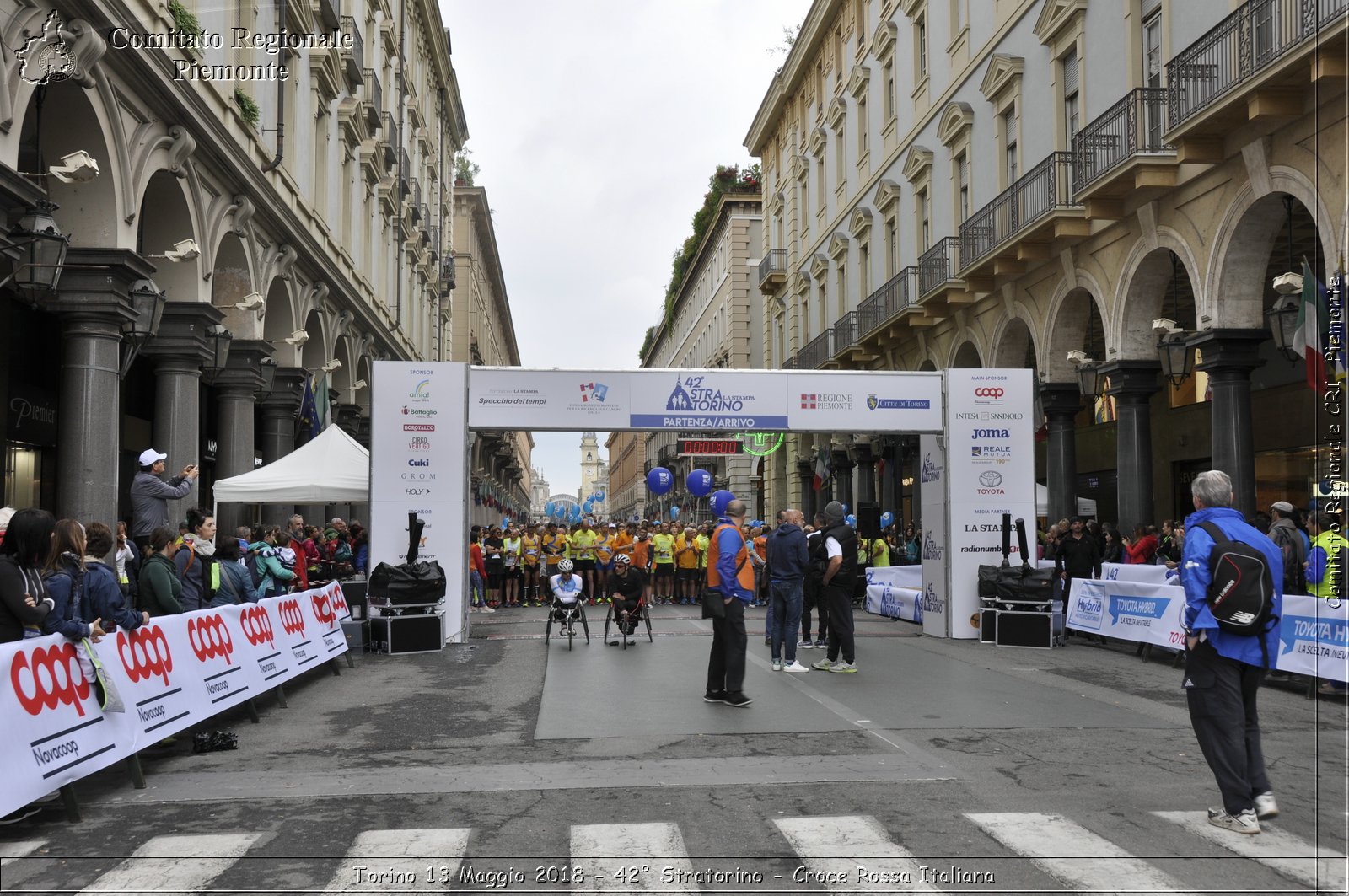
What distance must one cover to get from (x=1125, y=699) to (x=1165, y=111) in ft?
34.2

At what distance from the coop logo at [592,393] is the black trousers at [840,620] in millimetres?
5398

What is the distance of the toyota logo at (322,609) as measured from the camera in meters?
12.7

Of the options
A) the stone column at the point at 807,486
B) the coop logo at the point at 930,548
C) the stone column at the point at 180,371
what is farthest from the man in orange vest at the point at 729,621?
the stone column at the point at 807,486

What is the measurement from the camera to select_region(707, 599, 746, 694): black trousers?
10578mm

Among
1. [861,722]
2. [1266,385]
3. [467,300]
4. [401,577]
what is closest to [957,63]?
[1266,385]

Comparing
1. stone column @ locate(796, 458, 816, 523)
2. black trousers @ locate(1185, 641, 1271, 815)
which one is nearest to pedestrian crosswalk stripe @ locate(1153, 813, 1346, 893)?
black trousers @ locate(1185, 641, 1271, 815)

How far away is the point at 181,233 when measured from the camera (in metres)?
17.2

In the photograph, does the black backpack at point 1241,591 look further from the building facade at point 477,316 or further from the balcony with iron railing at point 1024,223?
the building facade at point 477,316

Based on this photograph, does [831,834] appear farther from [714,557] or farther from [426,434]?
[426,434]

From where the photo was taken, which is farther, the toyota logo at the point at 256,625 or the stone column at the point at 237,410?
the stone column at the point at 237,410

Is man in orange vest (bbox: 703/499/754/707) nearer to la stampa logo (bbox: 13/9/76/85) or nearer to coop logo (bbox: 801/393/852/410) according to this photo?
coop logo (bbox: 801/393/852/410)

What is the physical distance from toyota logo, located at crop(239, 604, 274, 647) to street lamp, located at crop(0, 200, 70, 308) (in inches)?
138

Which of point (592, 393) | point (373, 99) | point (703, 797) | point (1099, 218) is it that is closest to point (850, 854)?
point (703, 797)

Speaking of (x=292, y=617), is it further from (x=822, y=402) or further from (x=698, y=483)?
(x=698, y=483)
